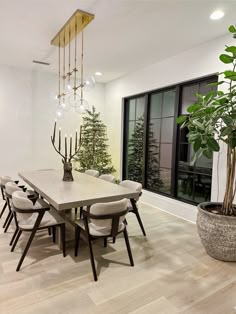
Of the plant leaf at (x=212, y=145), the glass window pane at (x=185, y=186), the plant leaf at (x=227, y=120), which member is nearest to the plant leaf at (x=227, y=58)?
the plant leaf at (x=227, y=120)

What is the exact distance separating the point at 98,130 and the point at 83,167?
1.02 meters

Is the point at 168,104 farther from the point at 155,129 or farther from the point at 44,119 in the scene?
the point at 44,119

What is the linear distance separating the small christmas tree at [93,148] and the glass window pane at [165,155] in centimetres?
155

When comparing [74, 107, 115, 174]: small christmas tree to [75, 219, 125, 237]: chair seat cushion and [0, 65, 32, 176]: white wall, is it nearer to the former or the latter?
[0, 65, 32, 176]: white wall

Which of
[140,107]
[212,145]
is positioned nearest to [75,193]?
[212,145]

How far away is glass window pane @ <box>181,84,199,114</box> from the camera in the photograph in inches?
151

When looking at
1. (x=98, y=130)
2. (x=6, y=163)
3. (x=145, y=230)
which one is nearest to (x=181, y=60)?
(x=98, y=130)

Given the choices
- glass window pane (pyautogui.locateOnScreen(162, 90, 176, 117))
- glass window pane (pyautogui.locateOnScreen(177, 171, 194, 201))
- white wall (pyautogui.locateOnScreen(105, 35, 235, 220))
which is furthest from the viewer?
glass window pane (pyautogui.locateOnScreen(162, 90, 176, 117))

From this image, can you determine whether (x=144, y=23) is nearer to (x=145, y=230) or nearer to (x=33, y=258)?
(x=145, y=230)

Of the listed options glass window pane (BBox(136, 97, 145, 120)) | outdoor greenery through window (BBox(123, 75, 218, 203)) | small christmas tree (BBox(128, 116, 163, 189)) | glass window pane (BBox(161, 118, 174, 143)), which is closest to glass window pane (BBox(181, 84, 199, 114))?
outdoor greenery through window (BBox(123, 75, 218, 203))

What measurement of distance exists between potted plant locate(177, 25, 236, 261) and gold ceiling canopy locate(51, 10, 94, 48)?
1.71 m

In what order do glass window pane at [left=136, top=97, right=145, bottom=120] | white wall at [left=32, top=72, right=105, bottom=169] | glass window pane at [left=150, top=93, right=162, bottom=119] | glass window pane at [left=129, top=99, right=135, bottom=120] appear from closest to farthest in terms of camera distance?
glass window pane at [left=150, top=93, right=162, bottom=119], glass window pane at [left=136, top=97, right=145, bottom=120], white wall at [left=32, top=72, right=105, bottom=169], glass window pane at [left=129, top=99, right=135, bottom=120]

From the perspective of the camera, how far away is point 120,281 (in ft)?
6.91

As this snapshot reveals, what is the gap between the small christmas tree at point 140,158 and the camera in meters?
4.71
